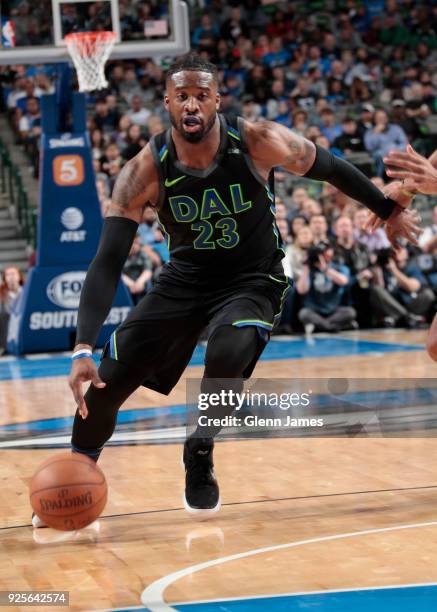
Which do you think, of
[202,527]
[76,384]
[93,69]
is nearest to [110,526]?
[202,527]

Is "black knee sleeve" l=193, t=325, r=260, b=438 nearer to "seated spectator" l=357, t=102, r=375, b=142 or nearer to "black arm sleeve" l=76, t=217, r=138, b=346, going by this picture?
"black arm sleeve" l=76, t=217, r=138, b=346

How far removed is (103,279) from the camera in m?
4.93

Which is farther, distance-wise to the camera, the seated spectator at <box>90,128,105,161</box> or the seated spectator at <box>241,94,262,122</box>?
the seated spectator at <box>241,94,262,122</box>

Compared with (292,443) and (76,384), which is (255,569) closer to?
(76,384)

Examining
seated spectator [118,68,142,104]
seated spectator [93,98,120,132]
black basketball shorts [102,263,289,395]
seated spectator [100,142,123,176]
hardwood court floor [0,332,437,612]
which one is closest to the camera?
hardwood court floor [0,332,437,612]

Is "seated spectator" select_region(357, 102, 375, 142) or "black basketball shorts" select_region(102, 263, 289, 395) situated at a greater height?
"black basketball shorts" select_region(102, 263, 289, 395)

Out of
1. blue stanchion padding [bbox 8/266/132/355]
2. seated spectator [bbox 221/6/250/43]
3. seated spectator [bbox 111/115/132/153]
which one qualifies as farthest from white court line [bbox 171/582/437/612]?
seated spectator [bbox 221/6/250/43]

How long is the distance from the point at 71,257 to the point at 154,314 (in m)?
7.98

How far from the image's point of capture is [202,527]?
197 inches

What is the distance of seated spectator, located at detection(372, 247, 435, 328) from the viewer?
14.4m

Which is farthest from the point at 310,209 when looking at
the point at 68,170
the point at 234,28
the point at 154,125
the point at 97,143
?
the point at 234,28

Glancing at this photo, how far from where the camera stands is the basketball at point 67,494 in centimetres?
461

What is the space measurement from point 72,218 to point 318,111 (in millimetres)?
7106

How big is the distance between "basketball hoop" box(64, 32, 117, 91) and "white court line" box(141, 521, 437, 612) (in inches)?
314
